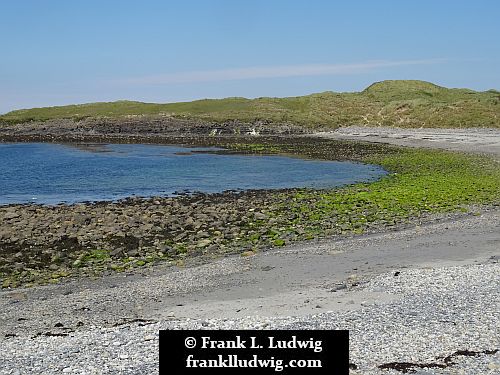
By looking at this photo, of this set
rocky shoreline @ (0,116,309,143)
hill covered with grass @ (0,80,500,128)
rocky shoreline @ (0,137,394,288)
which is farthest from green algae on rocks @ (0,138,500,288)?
rocky shoreline @ (0,116,309,143)

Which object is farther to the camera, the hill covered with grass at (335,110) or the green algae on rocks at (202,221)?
the hill covered with grass at (335,110)

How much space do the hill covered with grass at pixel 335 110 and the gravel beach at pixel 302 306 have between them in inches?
→ 3297

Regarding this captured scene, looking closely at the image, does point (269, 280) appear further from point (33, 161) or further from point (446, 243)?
point (33, 161)

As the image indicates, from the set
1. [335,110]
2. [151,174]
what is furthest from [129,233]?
[335,110]

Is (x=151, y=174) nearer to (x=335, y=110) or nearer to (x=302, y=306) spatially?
(x=302, y=306)

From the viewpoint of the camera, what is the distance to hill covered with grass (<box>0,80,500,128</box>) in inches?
4203

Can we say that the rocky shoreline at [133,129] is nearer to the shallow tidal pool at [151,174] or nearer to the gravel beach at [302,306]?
the shallow tidal pool at [151,174]

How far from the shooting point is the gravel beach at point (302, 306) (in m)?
9.84

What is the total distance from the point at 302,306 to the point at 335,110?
392 ft

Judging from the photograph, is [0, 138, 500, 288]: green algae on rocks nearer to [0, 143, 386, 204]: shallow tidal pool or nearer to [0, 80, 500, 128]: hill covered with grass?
[0, 143, 386, 204]: shallow tidal pool

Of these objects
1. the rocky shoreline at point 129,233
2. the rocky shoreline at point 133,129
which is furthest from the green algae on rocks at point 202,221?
the rocky shoreline at point 133,129

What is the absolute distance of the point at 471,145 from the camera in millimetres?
65500

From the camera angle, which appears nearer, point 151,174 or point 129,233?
point 129,233

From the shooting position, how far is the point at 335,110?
129625mm
